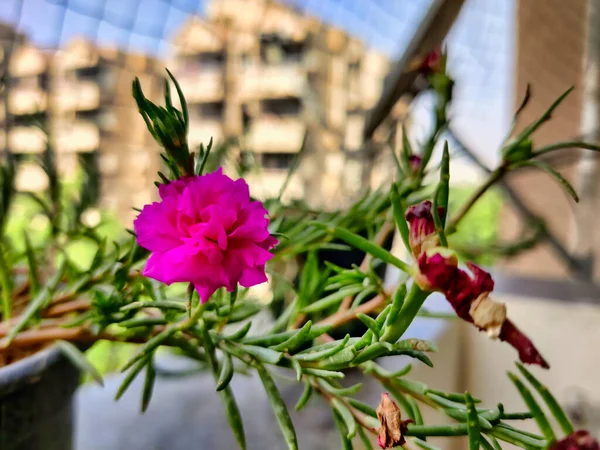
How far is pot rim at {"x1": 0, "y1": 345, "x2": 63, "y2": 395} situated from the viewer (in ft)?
0.72

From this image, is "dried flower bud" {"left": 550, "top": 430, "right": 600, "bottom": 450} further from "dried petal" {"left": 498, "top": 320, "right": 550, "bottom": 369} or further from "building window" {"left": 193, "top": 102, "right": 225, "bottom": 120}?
"building window" {"left": 193, "top": 102, "right": 225, "bottom": 120}

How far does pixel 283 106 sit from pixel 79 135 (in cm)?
75

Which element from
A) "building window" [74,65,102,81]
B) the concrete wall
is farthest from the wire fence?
the concrete wall

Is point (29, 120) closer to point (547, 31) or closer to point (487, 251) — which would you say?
point (487, 251)

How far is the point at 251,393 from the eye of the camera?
1.54 feet

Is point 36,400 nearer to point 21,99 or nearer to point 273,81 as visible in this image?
point 21,99

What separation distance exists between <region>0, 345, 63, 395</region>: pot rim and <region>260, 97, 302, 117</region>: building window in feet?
3.86

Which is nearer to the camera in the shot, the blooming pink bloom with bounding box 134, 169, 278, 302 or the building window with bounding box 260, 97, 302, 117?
the blooming pink bloom with bounding box 134, 169, 278, 302

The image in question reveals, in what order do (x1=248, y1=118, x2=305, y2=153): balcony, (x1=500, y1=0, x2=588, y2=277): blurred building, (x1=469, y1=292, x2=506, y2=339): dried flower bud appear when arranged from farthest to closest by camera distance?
(x1=500, y1=0, x2=588, y2=277): blurred building → (x1=248, y1=118, x2=305, y2=153): balcony → (x1=469, y1=292, x2=506, y2=339): dried flower bud

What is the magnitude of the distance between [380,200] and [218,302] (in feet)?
0.41

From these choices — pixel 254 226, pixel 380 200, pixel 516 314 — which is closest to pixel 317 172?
pixel 516 314

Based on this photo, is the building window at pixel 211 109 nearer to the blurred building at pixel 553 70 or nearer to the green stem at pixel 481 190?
the blurred building at pixel 553 70

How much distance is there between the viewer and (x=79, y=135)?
765 mm

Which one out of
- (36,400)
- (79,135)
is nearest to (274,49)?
(79,135)
